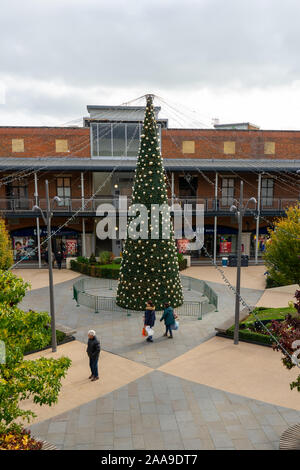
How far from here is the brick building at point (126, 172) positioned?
25469 millimetres

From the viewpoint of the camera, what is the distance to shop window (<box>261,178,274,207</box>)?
27.8 metres

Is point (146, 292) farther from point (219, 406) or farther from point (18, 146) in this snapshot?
point (18, 146)

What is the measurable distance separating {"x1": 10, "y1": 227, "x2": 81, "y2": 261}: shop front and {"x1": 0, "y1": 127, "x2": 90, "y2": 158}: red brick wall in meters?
6.15

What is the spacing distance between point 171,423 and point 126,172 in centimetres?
2234

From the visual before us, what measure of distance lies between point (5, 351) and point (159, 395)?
5.01 metres

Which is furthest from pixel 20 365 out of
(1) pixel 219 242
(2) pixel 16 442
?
(1) pixel 219 242

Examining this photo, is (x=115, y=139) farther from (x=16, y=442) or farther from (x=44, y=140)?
(x=16, y=442)

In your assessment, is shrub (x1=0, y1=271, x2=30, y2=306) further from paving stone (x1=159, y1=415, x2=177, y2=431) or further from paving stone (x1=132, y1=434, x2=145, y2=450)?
paving stone (x1=159, y1=415, x2=177, y2=431)

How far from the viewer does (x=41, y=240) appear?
87.7 ft

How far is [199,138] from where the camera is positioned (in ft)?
93.5

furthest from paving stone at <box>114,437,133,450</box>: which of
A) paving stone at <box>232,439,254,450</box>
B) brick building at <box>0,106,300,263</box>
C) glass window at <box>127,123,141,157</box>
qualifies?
glass window at <box>127,123,141,157</box>

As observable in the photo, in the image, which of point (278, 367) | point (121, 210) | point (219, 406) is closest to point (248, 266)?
point (121, 210)

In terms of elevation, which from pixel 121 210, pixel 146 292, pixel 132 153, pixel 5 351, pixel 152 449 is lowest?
pixel 152 449

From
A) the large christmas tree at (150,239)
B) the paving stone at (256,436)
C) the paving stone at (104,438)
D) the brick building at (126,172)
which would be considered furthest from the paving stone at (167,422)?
the brick building at (126,172)
